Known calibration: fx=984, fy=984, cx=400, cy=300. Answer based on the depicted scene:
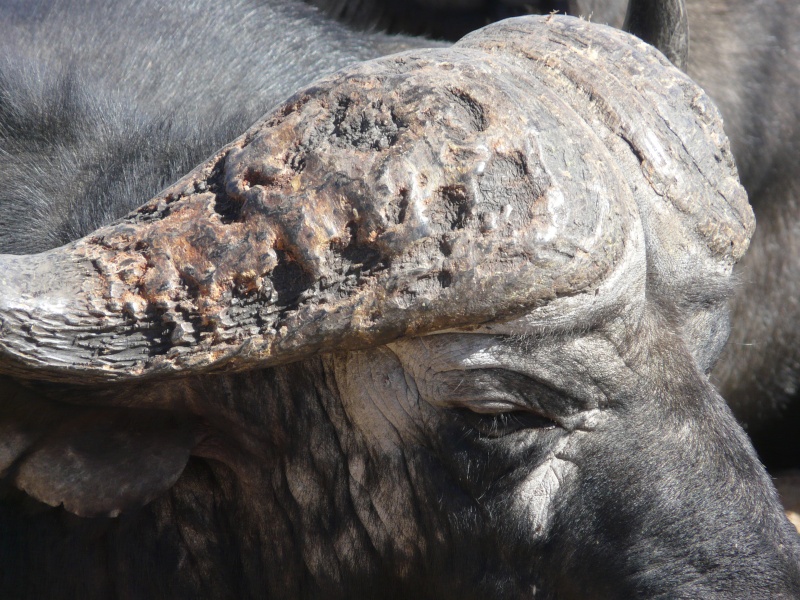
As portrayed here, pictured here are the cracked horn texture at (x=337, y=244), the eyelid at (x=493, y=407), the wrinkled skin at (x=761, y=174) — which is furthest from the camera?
the wrinkled skin at (x=761, y=174)

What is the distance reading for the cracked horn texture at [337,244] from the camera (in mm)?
1839

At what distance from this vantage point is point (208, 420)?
7.78 ft

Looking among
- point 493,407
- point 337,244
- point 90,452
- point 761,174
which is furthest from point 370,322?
point 761,174

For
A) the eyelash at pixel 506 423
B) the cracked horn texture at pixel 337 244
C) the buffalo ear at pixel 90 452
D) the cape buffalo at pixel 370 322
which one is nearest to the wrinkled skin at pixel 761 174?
the cape buffalo at pixel 370 322

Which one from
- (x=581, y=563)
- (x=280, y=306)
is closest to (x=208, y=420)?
(x=280, y=306)

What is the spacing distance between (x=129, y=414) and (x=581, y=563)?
3.49 feet

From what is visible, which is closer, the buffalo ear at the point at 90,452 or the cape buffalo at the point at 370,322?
the cape buffalo at the point at 370,322

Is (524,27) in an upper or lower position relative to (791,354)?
upper

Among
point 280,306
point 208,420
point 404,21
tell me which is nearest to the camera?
point 280,306

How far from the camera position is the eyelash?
2139mm

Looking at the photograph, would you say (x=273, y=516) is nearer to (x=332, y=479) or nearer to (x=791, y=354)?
(x=332, y=479)

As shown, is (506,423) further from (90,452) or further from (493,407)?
(90,452)

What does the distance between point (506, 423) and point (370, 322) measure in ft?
1.47

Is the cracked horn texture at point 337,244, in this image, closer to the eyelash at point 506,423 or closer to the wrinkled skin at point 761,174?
the eyelash at point 506,423
